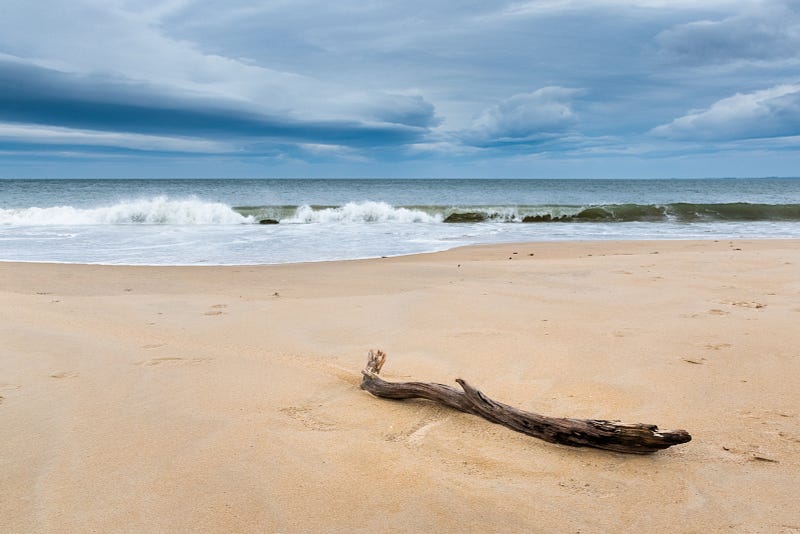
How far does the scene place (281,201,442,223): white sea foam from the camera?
926 inches

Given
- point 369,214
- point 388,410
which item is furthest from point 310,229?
point 388,410

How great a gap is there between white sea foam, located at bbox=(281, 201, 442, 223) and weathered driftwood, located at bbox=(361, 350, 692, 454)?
20.1 metres

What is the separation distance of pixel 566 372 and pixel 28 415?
3.11m

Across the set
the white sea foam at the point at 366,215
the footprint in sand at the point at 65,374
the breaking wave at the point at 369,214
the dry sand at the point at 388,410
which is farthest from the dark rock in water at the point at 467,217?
the footprint in sand at the point at 65,374

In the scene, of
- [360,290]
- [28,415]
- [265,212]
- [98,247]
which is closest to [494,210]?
[265,212]

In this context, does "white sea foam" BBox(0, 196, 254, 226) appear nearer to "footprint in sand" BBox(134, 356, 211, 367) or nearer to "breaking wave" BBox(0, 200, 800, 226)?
"breaking wave" BBox(0, 200, 800, 226)

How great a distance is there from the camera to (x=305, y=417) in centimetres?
316

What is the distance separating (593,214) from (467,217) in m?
5.15

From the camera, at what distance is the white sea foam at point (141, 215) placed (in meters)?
22.1

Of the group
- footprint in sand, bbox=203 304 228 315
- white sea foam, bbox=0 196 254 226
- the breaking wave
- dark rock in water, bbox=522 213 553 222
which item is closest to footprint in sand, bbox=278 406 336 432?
footprint in sand, bbox=203 304 228 315

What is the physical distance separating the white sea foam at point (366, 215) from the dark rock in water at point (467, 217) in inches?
19.2

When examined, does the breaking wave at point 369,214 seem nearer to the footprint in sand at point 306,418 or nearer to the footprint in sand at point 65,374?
the footprint in sand at point 65,374

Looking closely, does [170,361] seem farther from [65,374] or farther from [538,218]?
[538,218]

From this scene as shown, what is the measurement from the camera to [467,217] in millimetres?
24281
